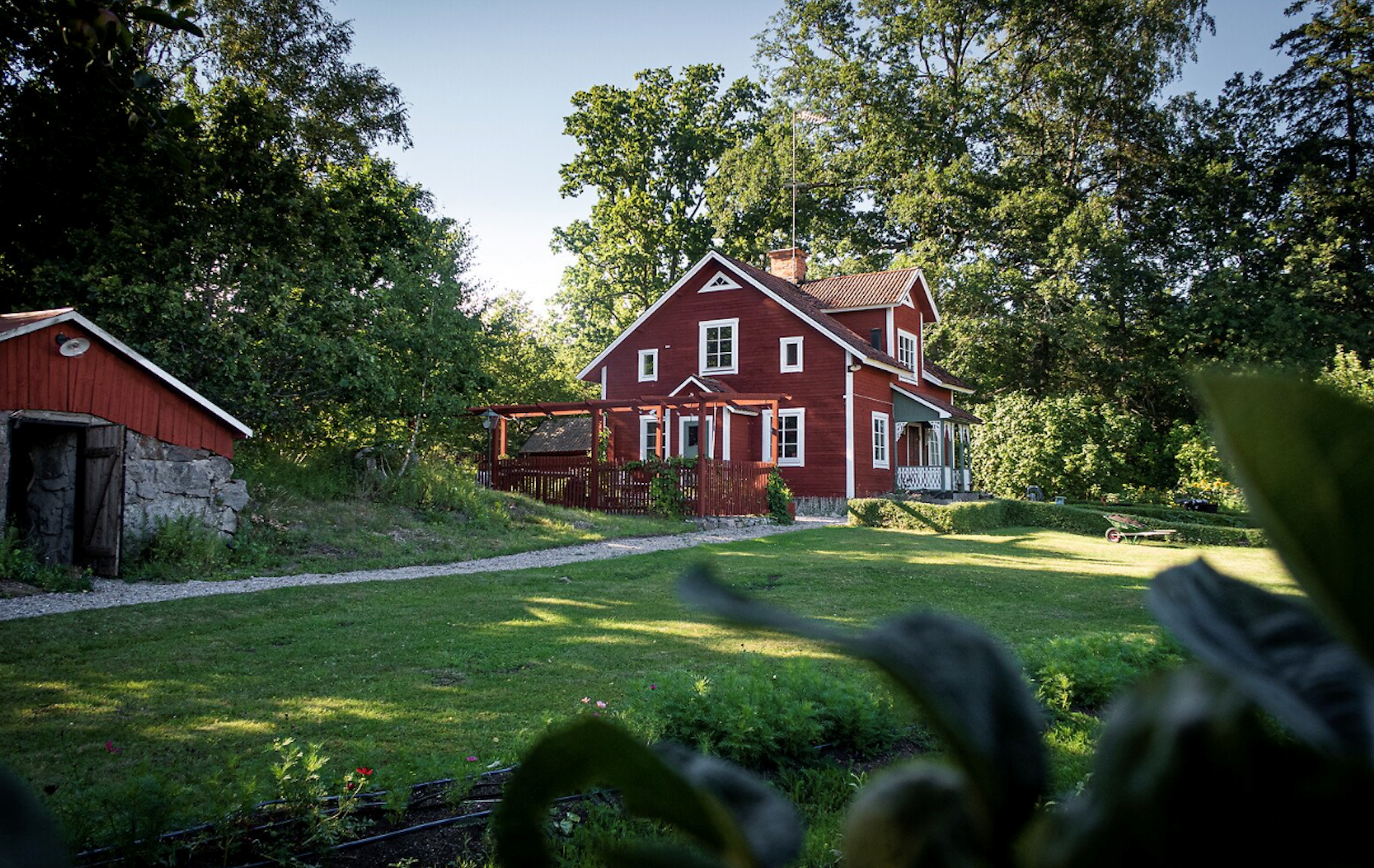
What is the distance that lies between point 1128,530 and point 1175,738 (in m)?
20.3

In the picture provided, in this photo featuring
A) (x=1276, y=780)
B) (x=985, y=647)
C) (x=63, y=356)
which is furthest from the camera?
(x=63, y=356)

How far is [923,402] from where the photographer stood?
2427 centimetres

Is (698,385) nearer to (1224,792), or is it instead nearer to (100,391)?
(100,391)

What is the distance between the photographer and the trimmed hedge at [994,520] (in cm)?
1742

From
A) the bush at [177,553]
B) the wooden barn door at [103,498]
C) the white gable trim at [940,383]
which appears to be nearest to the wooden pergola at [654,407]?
the white gable trim at [940,383]

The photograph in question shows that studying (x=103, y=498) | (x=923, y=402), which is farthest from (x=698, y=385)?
(x=103, y=498)

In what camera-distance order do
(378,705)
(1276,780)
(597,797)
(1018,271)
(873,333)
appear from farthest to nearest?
(1018,271)
(873,333)
(378,705)
(597,797)
(1276,780)

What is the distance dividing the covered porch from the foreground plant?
Answer: 79.1 ft

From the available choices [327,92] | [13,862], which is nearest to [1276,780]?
[13,862]

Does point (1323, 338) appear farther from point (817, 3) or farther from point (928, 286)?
point (817, 3)

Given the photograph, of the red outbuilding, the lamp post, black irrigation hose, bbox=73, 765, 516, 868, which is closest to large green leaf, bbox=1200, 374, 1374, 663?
black irrigation hose, bbox=73, 765, 516, 868

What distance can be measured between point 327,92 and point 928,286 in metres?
19.8

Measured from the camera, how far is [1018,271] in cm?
2850

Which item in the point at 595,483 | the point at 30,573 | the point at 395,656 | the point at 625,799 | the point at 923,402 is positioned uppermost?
the point at 923,402
